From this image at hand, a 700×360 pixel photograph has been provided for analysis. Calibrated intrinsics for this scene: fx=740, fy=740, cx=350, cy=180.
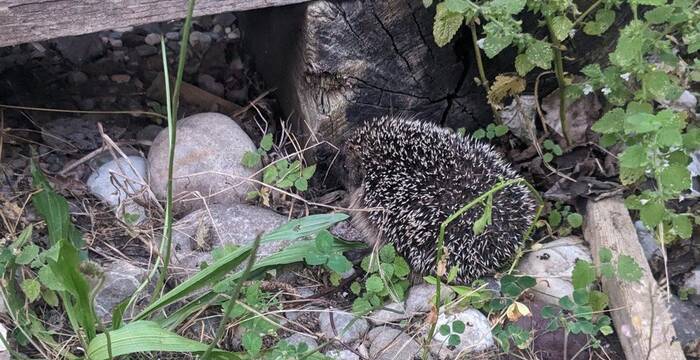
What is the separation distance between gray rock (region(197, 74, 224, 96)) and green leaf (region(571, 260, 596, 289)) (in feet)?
7.46

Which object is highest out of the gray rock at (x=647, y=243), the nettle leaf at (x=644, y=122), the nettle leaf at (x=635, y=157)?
the nettle leaf at (x=644, y=122)

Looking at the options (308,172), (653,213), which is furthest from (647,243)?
(308,172)

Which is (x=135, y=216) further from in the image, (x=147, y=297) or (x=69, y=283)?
(x=69, y=283)

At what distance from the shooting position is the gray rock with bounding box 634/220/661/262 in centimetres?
327

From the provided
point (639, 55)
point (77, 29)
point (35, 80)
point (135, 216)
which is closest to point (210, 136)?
point (135, 216)

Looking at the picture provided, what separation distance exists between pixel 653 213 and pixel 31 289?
2.27 m

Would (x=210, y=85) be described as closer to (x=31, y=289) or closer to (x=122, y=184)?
(x=122, y=184)

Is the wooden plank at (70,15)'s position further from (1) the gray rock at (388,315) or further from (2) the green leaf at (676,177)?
(2) the green leaf at (676,177)

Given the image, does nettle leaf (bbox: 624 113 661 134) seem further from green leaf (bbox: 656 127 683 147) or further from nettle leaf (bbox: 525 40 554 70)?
nettle leaf (bbox: 525 40 554 70)

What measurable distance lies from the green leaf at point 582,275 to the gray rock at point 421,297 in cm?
50

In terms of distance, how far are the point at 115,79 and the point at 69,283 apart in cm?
212

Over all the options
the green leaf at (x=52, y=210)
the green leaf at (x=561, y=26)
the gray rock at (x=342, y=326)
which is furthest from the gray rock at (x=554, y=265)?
the green leaf at (x=52, y=210)

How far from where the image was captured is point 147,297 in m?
2.88

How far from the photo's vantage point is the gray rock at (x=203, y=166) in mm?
3424
